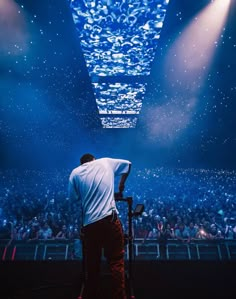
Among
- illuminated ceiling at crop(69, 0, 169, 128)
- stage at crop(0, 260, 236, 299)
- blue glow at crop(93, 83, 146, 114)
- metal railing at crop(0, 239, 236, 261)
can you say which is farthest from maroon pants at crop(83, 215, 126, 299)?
blue glow at crop(93, 83, 146, 114)

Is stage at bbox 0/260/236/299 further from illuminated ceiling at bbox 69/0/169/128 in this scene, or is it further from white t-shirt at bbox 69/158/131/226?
illuminated ceiling at bbox 69/0/169/128

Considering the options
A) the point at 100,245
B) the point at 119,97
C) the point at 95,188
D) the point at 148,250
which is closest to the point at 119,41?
the point at 119,97

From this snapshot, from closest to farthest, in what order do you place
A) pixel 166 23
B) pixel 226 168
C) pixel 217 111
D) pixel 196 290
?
1. pixel 196 290
2. pixel 166 23
3. pixel 217 111
4. pixel 226 168

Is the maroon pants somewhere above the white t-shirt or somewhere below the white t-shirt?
below

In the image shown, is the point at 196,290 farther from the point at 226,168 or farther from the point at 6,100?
the point at 226,168

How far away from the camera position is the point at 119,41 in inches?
171

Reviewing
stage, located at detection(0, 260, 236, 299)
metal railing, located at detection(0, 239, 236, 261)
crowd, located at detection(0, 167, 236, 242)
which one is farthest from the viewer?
crowd, located at detection(0, 167, 236, 242)

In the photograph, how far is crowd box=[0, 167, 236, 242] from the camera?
20.7ft

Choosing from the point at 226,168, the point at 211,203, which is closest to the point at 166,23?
the point at 211,203

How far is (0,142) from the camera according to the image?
9.39 metres

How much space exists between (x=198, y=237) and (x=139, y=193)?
4.56m

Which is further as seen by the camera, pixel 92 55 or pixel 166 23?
pixel 92 55

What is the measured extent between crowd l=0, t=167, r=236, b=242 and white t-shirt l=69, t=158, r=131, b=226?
14.7ft

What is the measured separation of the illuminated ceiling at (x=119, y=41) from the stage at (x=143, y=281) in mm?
4038
